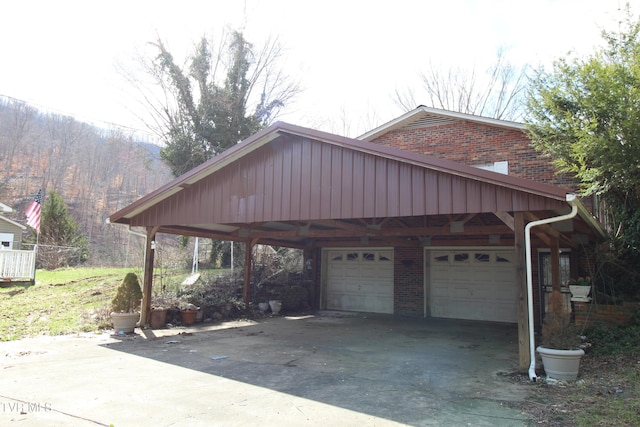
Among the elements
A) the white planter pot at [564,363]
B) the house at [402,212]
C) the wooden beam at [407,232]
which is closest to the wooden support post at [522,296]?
the house at [402,212]

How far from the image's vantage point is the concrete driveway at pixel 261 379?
4.66 meters

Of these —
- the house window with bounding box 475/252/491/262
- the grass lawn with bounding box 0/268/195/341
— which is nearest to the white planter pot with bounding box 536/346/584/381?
the house window with bounding box 475/252/491/262

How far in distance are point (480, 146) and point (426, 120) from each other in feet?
6.41

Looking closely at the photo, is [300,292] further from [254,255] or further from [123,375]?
[123,375]

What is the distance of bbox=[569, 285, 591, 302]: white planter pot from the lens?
353 inches

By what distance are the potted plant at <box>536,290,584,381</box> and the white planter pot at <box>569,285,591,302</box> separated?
3049 millimetres

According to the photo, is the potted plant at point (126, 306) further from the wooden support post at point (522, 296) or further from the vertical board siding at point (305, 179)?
the wooden support post at point (522, 296)

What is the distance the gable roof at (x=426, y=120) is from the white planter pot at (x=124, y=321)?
9.11 metres

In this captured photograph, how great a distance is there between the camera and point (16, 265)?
1666 centimetres

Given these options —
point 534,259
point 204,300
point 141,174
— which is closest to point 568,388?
point 534,259

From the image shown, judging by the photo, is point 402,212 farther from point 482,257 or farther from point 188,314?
point 482,257

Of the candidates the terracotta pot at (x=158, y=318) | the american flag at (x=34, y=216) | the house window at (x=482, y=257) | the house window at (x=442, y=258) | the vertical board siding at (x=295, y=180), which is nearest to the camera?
the vertical board siding at (x=295, y=180)

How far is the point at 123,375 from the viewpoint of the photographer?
20.8 ft

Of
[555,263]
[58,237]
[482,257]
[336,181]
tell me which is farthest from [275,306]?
[58,237]
